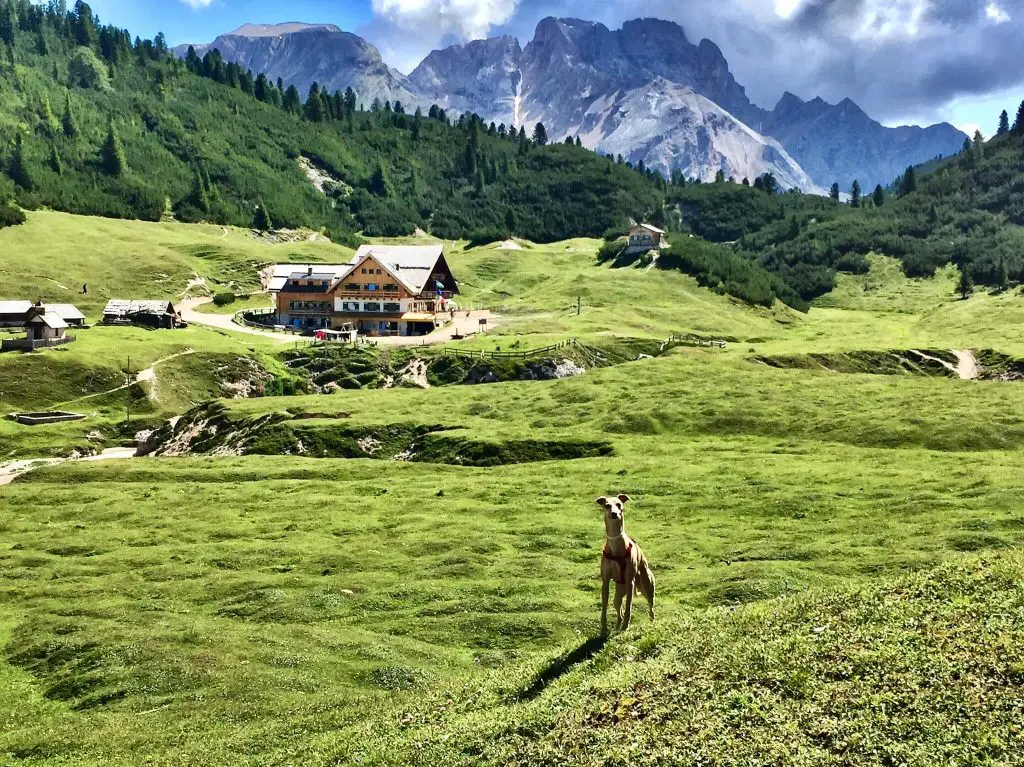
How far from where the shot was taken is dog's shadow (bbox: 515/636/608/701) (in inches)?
911

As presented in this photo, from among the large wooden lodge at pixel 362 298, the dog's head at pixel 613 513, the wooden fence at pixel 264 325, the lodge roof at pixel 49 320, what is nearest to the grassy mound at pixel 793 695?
the dog's head at pixel 613 513

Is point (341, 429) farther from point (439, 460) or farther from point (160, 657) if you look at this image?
point (160, 657)

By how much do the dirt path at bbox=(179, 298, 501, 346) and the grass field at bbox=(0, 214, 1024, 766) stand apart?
39.8m

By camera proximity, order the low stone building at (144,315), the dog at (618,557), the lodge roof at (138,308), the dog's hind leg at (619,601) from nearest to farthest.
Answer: the dog at (618,557) → the dog's hind leg at (619,601) → the low stone building at (144,315) → the lodge roof at (138,308)

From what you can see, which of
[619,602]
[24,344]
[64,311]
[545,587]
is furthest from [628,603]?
[64,311]

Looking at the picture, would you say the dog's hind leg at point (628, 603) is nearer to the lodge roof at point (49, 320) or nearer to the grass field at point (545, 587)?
the grass field at point (545, 587)

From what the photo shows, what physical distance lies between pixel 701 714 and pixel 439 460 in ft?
206

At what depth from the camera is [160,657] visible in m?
35.5

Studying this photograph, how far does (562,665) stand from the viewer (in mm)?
24297

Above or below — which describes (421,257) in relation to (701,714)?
above

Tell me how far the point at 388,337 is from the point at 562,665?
135 meters

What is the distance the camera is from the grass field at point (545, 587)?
1939 centimetres

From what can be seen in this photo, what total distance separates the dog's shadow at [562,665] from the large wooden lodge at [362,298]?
454 ft

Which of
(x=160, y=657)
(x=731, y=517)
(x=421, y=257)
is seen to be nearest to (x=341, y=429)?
(x=731, y=517)
